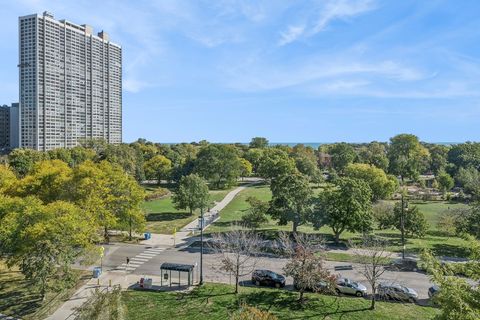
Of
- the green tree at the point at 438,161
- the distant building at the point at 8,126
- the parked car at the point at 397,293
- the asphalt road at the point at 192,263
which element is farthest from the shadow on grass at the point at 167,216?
the distant building at the point at 8,126

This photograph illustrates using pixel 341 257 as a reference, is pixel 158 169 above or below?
above

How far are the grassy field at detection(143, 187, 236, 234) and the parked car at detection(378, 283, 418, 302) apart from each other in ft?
86.3

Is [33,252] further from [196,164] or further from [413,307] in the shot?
[196,164]

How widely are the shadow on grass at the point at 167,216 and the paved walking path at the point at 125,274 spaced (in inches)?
136

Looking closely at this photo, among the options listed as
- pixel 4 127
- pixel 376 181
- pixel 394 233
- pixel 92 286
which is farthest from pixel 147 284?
pixel 4 127

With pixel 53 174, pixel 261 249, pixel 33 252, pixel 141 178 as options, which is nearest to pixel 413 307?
pixel 261 249

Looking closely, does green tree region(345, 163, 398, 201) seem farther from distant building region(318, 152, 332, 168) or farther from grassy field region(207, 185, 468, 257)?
distant building region(318, 152, 332, 168)

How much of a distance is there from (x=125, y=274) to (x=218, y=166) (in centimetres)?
5024

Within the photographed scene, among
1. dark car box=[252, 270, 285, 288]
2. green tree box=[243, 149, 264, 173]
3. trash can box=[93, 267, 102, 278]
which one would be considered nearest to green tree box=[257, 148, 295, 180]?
green tree box=[243, 149, 264, 173]

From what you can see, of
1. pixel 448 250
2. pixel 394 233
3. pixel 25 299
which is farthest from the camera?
pixel 394 233

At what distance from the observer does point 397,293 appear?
24734 millimetres

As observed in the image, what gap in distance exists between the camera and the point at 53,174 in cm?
4088

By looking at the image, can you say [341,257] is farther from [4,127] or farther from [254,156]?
[4,127]

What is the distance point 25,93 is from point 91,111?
73.9ft
